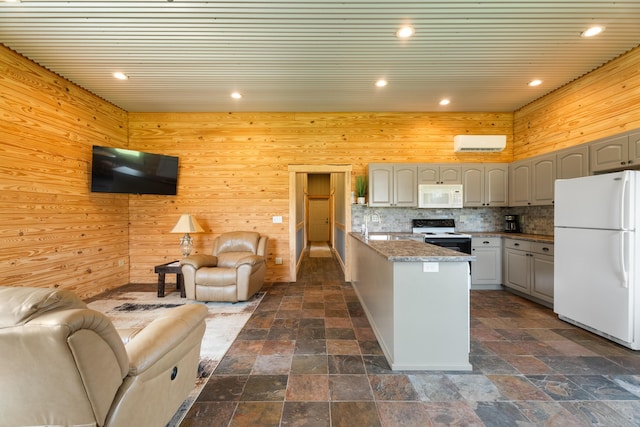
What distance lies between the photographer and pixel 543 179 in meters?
3.79

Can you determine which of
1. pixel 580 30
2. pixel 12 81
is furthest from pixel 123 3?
pixel 580 30

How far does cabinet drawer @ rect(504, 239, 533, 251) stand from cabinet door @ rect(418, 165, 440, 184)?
1.39m

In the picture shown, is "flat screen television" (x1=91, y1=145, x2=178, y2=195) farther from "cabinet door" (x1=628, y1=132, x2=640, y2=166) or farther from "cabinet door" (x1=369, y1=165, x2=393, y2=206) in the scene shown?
"cabinet door" (x1=628, y1=132, x2=640, y2=166)

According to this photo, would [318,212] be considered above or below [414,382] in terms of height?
above

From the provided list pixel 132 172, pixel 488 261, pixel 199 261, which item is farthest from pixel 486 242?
pixel 132 172

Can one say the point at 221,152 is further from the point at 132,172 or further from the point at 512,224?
the point at 512,224

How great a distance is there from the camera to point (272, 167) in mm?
4695

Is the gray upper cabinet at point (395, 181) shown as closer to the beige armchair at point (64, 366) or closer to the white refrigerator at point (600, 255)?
the white refrigerator at point (600, 255)

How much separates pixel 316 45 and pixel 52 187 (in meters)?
3.61

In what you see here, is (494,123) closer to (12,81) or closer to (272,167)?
(272,167)

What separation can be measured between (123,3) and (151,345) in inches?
107

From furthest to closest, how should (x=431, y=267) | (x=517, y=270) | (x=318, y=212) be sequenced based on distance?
1. (x=318, y=212)
2. (x=517, y=270)
3. (x=431, y=267)

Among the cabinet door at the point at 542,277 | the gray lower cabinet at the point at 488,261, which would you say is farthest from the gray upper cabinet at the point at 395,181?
the cabinet door at the point at 542,277

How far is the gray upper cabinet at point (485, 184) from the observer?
4449mm
